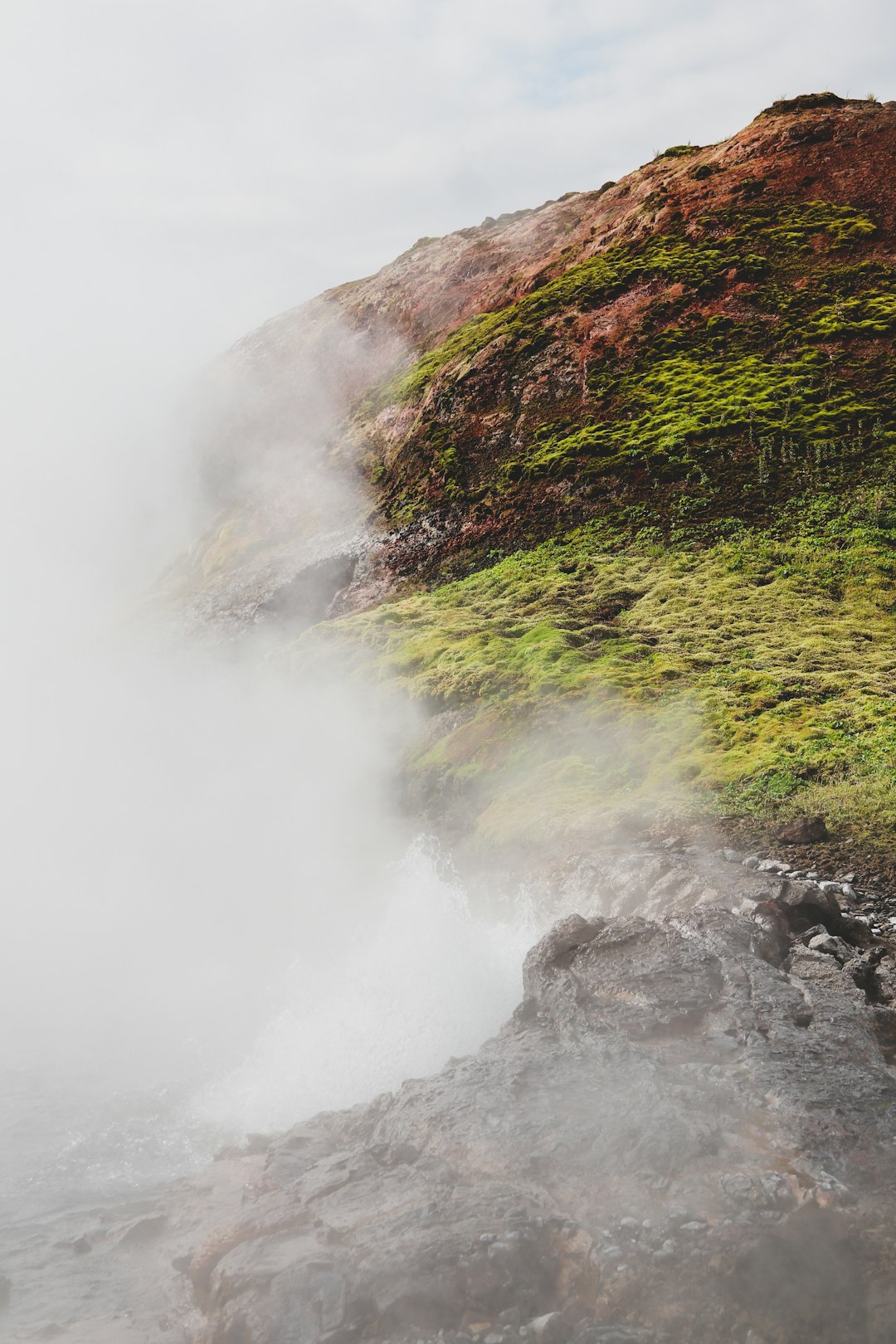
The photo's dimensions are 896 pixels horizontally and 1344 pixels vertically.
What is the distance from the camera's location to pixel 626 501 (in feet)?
101

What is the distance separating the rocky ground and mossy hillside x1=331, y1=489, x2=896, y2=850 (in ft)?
11.0

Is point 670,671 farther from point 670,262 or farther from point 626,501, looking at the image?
point 670,262

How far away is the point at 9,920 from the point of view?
1046 inches

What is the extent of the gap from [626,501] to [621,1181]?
85.3 ft

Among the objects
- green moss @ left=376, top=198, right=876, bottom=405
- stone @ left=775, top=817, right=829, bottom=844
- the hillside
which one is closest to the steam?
the hillside

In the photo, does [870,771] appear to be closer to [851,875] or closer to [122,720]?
[851,875]

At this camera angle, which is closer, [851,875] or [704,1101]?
[704,1101]

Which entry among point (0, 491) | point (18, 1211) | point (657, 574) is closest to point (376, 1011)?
point (18, 1211)

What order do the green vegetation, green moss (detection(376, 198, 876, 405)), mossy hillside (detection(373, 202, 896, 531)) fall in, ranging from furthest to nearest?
green moss (detection(376, 198, 876, 405)) < mossy hillside (detection(373, 202, 896, 531)) < the green vegetation

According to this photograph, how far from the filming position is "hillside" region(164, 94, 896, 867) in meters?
17.8

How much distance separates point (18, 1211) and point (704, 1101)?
11.8 meters

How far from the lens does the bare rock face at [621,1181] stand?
23.9 ft

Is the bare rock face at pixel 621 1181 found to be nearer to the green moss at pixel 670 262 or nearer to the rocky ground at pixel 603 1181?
the rocky ground at pixel 603 1181

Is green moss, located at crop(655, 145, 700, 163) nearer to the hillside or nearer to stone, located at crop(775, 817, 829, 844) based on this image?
the hillside
